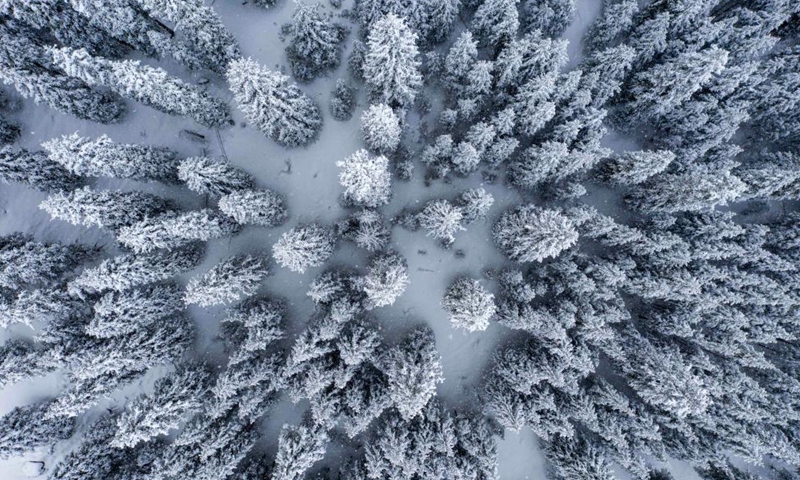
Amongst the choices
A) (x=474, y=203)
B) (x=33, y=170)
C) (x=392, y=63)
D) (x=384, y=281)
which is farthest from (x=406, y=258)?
(x=33, y=170)

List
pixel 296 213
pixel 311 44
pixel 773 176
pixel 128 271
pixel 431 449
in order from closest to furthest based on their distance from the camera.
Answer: pixel 128 271 < pixel 773 176 < pixel 431 449 < pixel 311 44 < pixel 296 213

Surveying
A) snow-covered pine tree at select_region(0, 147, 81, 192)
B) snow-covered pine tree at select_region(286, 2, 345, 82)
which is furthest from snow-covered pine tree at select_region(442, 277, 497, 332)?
snow-covered pine tree at select_region(0, 147, 81, 192)

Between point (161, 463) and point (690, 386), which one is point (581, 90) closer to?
point (690, 386)

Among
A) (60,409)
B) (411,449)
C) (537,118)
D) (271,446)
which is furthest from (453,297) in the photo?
(60,409)

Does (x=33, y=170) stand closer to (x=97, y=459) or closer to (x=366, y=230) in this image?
(x=97, y=459)

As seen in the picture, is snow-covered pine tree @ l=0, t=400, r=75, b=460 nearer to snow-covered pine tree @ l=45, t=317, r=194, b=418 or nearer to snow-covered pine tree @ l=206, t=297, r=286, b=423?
snow-covered pine tree @ l=45, t=317, r=194, b=418

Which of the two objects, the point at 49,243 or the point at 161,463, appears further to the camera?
the point at 49,243

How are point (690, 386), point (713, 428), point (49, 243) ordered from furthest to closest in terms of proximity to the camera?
point (49, 243), point (713, 428), point (690, 386)
